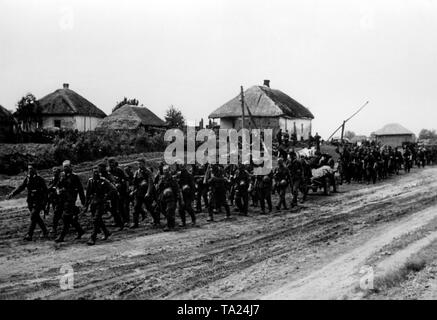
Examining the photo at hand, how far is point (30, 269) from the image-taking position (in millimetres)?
8898

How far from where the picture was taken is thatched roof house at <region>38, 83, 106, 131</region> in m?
47.9

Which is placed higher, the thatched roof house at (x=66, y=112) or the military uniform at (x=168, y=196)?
the thatched roof house at (x=66, y=112)

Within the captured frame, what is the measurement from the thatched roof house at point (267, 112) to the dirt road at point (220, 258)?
2714 centimetres

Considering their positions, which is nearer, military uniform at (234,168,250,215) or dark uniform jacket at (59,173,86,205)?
dark uniform jacket at (59,173,86,205)

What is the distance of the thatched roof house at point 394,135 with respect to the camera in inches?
2454

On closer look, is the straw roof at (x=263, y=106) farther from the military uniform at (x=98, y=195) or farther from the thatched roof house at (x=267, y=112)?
the military uniform at (x=98, y=195)

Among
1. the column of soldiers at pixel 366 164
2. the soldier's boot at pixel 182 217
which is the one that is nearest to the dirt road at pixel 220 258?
the soldier's boot at pixel 182 217

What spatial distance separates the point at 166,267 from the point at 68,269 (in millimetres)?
1711

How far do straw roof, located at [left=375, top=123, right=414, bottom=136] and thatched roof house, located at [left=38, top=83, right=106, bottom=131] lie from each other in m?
35.4

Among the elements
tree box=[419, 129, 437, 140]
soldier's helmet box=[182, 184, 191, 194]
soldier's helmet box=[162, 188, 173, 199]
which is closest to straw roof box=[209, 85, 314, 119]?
soldier's helmet box=[182, 184, 191, 194]

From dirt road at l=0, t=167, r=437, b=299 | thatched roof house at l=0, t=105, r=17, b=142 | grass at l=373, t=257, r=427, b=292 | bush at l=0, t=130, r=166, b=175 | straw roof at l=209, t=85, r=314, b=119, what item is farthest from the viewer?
straw roof at l=209, t=85, r=314, b=119

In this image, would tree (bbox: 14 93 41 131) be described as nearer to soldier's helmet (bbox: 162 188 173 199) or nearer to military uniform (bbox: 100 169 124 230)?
military uniform (bbox: 100 169 124 230)
